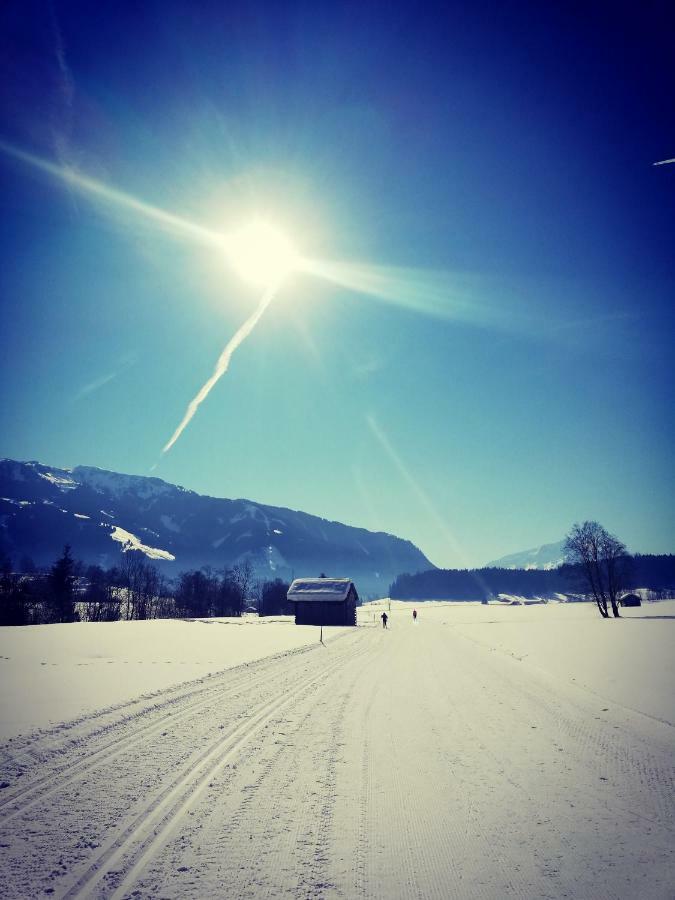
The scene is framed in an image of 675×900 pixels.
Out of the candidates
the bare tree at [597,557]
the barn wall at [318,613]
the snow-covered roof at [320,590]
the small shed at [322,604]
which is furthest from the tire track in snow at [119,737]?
the bare tree at [597,557]

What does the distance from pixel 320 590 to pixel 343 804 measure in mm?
49598

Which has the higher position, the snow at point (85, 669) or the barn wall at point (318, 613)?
the snow at point (85, 669)

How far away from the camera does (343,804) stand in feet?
17.0

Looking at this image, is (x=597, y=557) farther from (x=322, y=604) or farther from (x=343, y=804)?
(x=343, y=804)

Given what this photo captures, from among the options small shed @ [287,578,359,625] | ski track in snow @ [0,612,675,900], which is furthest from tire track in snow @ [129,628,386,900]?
small shed @ [287,578,359,625]

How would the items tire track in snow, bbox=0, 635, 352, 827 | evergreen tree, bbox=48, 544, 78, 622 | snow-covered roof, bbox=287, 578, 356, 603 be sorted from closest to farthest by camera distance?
tire track in snow, bbox=0, 635, 352, 827 < snow-covered roof, bbox=287, 578, 356, 603 < evergreen tree, bbox=48, 544, 78, 622

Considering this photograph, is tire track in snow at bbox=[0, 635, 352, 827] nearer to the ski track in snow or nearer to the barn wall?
the ski track in snow

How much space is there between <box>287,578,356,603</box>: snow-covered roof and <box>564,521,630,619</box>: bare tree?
30.9m

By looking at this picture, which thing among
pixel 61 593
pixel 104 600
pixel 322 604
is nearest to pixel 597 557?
pixel 322 604

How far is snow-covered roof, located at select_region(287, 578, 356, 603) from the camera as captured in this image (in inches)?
2006

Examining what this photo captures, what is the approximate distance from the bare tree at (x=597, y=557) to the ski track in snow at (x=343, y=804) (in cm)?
5149

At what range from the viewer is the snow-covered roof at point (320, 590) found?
50.9 meters

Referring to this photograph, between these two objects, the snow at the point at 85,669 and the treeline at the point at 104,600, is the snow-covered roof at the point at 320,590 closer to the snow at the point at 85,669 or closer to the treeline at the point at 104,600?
the snow at the point at 85,669

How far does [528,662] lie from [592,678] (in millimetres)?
4181
